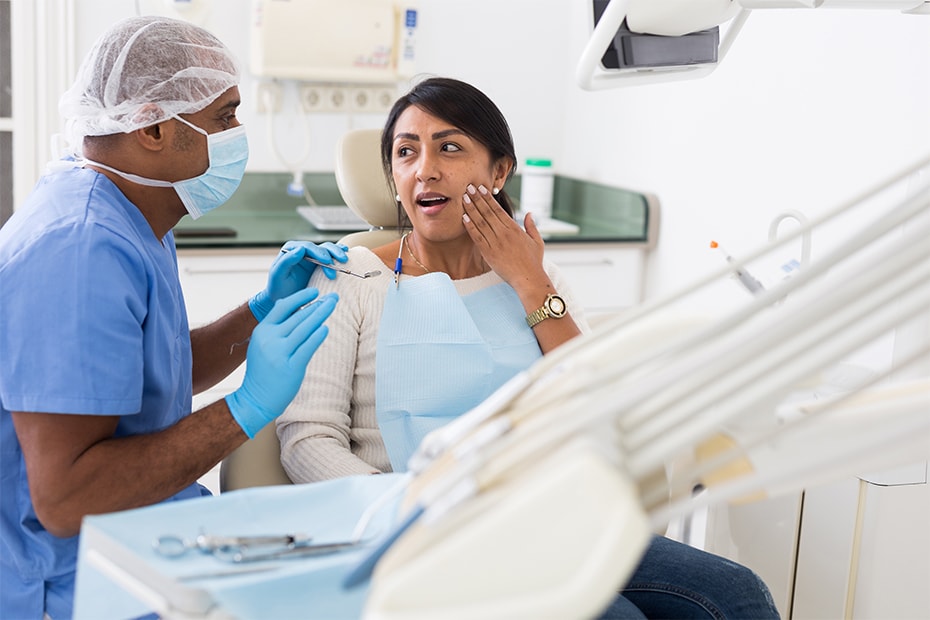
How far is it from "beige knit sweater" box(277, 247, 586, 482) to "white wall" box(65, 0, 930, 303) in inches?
45.0

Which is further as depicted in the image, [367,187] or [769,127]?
[769,127]

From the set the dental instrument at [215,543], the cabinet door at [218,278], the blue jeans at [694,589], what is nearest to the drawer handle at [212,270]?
the cabinet door at [218,278]

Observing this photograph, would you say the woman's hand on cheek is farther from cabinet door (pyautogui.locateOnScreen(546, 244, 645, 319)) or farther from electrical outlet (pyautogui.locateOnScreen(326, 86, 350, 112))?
electrical outlet (pyautogui.locateOnScreen(326, 86, 350, 112))

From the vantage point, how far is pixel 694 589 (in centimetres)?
143

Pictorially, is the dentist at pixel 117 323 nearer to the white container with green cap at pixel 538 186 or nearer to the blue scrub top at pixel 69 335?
the blue scrub top at pixel 69 335

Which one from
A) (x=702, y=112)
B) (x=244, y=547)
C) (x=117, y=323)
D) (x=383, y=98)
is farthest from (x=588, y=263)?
(x=244, y=547)

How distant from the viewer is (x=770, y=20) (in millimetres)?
2488

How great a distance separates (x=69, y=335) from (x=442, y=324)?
0.70m

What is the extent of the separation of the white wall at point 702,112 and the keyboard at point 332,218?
20 cm

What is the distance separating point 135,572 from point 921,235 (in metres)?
0.63

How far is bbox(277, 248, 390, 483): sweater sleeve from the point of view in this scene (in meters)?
1.59

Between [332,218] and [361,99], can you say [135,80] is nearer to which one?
[332,218]

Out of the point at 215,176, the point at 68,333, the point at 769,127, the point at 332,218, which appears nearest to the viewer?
the point at 68,333

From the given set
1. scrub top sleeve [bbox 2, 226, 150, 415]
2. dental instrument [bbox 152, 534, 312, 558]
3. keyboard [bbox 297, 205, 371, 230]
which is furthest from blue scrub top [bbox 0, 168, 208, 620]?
keyboard [bbox 297, 205, 371, 230]
